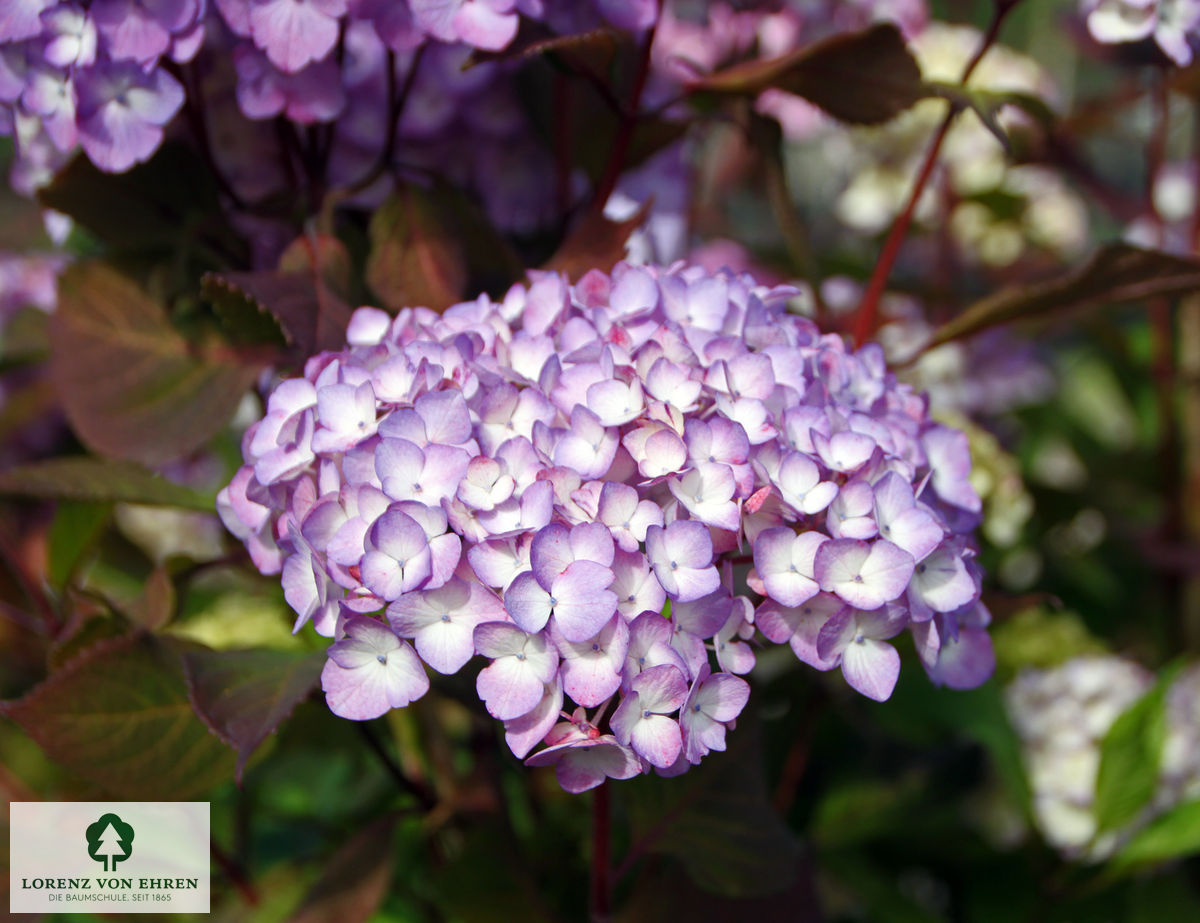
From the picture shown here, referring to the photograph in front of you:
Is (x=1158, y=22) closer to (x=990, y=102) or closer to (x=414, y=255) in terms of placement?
(x=990, y=102)

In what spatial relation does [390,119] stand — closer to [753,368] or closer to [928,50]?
[753,368]

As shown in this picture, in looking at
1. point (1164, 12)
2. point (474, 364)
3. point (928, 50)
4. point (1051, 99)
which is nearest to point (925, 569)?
point (474, 364)

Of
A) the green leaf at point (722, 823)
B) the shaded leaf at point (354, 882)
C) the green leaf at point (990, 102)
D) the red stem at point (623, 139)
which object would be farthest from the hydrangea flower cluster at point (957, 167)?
the shaded leaf at point (354, 882)

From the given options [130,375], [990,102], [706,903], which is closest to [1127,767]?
[706,903]

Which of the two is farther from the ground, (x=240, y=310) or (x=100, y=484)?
(x=240, y=310)

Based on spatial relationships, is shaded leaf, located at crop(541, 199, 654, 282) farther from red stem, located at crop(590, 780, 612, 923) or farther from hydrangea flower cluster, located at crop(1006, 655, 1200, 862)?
hydrangea flower cluster, located at crop(1006, 655, 1200, 862)
